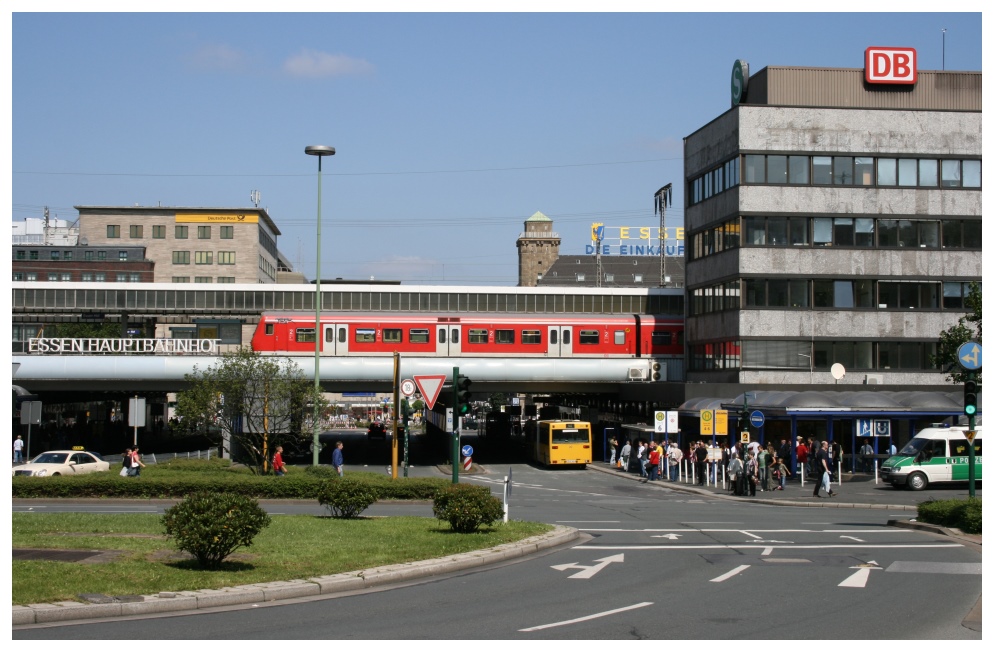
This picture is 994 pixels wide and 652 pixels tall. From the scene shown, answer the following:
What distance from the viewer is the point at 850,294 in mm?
56156

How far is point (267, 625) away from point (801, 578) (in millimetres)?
8421

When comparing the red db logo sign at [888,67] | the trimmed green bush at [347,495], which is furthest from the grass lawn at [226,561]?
the red db logo sign at [888,67]

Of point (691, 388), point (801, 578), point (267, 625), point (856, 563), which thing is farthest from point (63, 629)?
point (691, 388)

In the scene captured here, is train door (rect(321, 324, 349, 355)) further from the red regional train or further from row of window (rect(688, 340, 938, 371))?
row of window (rect(688, 340, 938, 371))

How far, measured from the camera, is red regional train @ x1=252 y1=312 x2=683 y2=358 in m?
57.6

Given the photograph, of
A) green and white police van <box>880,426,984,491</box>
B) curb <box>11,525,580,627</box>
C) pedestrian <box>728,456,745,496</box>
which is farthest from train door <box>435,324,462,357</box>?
curb <box>11,525,580,627</box>

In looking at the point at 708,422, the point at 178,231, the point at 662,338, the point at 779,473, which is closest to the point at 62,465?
the point at 708,422

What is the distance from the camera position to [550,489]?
136 ft

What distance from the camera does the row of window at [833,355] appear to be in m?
56.2

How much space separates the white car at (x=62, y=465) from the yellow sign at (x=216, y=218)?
274ft

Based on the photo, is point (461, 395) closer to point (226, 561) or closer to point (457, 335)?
point (226, 561)

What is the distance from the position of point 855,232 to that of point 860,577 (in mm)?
41407

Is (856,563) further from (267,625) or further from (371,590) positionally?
(267,625)

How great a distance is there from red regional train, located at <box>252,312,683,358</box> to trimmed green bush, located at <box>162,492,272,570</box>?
41419 mm
